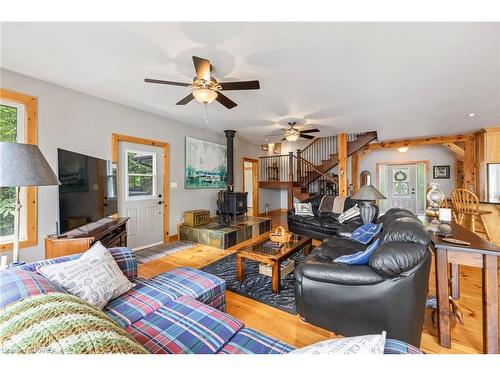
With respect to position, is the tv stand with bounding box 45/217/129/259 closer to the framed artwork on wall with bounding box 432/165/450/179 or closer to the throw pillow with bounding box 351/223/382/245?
the throw pillow with bounding box 351/223/382/245

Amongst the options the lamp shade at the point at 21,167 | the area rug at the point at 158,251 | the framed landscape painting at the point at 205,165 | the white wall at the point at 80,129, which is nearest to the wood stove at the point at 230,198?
the framed landscape painting at the point at 205,165

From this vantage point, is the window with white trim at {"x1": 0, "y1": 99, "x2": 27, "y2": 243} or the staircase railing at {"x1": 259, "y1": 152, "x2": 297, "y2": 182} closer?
the window with white trim at {"x1": 0, "y1": 99, "x2": 27, "y2": 243}

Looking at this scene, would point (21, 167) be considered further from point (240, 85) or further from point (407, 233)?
point (407, 233)

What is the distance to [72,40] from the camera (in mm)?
2021

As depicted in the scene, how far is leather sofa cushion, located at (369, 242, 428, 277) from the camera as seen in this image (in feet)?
4.79

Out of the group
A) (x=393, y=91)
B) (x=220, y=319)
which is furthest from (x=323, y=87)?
(x=220, y=319)

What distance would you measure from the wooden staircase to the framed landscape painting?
2200 millimetres

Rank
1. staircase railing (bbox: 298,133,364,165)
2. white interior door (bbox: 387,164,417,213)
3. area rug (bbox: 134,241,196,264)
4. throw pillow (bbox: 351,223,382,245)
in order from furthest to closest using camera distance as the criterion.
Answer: white interior door (bbox: 387,164,417,213)
staircase railing (bbox: 298,133,364,165)
area rug (bbox: 134,241,196,264)
throw pillow (bbox: 351,223,382,245)

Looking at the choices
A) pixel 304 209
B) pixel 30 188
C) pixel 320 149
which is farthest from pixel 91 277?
pixel 320 149

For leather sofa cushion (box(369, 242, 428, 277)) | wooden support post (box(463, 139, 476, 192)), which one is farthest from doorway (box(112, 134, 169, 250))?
wooden support post (box(463, 139, 476, 192))

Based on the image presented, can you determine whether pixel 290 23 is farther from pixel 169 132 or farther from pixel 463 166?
pixel 463 166

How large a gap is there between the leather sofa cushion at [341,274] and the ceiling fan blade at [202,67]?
79.6 inches

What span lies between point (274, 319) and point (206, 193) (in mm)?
3923
